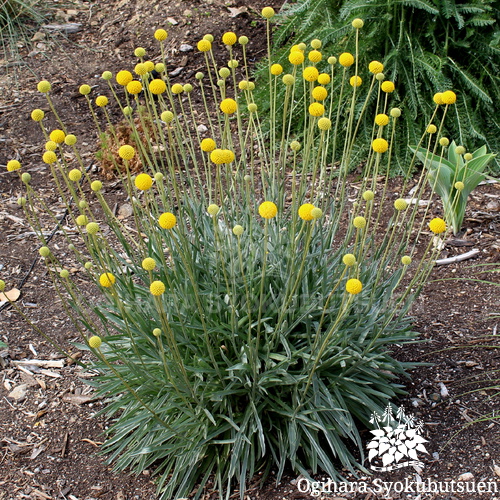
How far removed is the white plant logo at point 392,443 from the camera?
2438 mm

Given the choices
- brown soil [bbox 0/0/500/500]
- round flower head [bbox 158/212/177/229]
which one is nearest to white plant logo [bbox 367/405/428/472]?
brown soil [bbox 0/0/500/500]

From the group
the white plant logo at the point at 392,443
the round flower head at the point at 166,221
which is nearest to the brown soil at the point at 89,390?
the white plant logo at the point at 392,443

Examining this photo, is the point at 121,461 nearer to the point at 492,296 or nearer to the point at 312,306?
the point at 312,306

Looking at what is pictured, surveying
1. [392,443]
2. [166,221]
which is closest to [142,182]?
[166,221]

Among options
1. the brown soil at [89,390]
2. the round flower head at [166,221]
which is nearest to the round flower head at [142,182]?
the round flower head at [166,221]

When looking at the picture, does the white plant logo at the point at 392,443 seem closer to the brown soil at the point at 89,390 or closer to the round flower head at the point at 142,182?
the brown soil at the point at 89,390

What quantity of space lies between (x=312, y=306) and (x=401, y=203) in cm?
53

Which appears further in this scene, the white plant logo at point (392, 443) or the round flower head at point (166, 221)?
the white plant logo at point (392, 443)

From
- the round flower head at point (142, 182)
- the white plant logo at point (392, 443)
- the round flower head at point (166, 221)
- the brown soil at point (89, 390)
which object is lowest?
the brown soil at point (89, 390)

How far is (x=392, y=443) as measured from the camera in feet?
8.12

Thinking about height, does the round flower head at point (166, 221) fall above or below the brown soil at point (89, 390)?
above

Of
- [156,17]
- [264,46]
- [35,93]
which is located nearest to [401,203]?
[264,46]

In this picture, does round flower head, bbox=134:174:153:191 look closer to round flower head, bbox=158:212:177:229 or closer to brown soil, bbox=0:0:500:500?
round flower head, bbox=158:212:177:229

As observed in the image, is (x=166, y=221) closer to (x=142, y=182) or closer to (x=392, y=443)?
(x=142, y=182)
